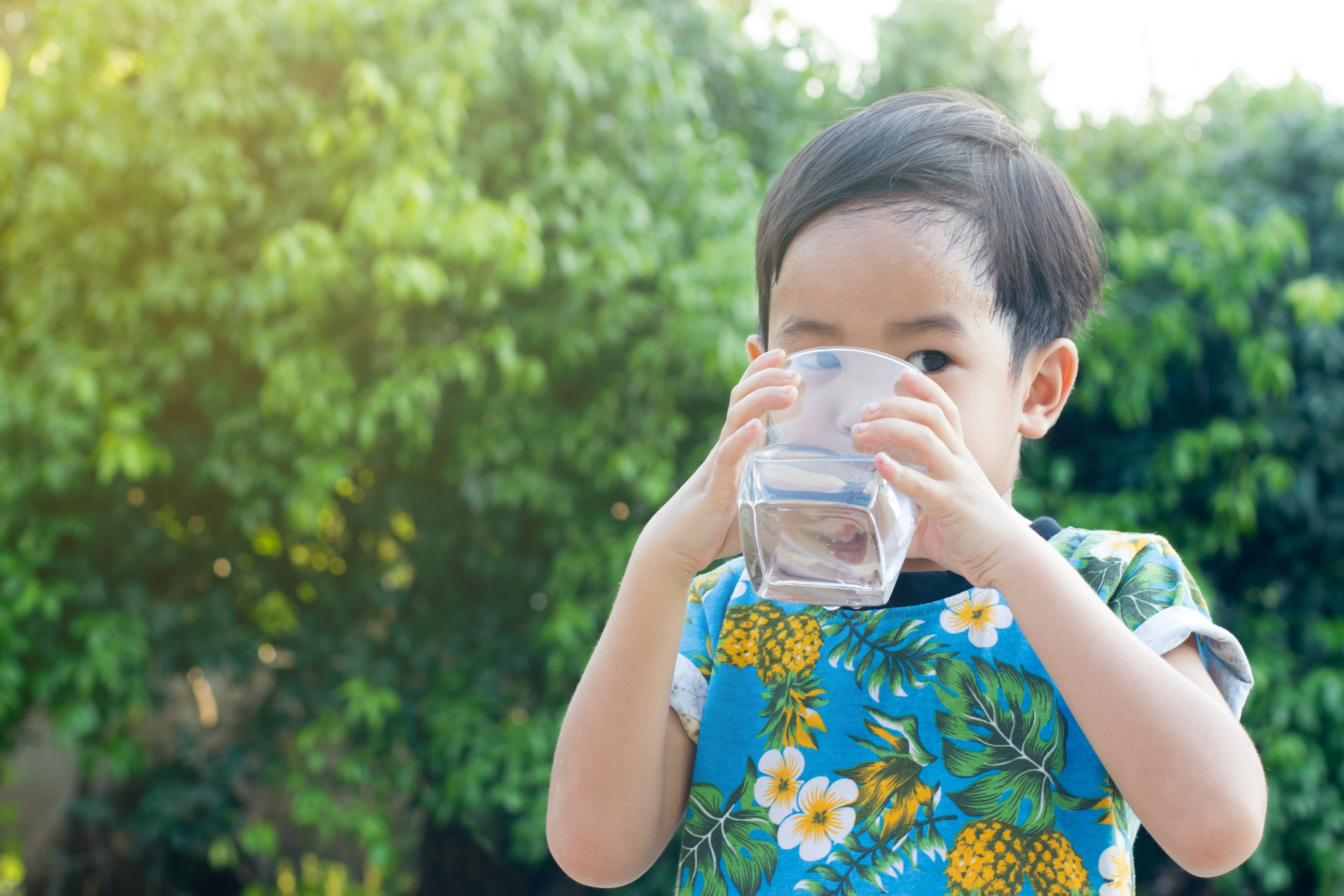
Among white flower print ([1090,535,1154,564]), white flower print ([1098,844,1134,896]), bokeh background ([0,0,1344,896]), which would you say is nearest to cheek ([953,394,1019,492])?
white flower print ([1090,535,1154,564])

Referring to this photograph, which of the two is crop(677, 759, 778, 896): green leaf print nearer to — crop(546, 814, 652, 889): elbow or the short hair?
crop(546, 814, 652, 889): elbow

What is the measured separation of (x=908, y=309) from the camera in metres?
0.88

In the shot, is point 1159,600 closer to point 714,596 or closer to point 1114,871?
point 1114,871

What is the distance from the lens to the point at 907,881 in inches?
35.6

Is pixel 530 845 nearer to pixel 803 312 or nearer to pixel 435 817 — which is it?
pixel 435 817

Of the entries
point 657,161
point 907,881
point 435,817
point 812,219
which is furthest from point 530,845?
point 812,219

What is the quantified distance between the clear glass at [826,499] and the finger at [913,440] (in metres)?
0.01

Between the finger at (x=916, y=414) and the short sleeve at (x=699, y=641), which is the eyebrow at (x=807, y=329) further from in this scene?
the short sleeve at (x=699, y=641)

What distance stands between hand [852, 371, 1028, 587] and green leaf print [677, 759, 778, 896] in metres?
0.33

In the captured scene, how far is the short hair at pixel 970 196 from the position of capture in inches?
37.6

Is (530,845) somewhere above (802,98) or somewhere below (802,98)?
below

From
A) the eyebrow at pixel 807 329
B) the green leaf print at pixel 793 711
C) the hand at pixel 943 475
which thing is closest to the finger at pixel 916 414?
the hand at pixel 943 475

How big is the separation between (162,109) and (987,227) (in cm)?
319

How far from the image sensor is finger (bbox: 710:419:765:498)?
85 centimetres
